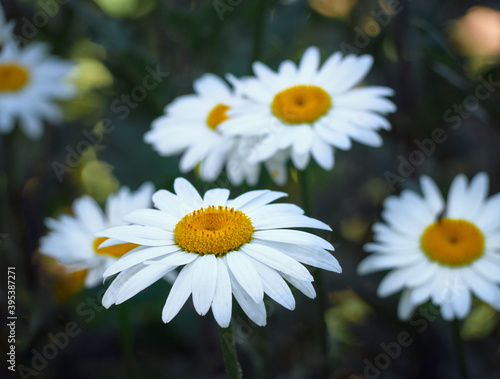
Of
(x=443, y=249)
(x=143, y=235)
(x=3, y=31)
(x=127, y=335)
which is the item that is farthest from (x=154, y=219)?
(x=3, y=31)

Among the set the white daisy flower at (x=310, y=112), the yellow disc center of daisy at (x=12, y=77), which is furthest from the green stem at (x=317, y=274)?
the yellow disc center of daisy at (x=12, y=77)

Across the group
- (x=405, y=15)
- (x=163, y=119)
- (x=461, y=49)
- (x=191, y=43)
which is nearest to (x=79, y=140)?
(x=191, y=43)

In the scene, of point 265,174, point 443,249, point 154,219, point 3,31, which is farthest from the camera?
point 3,31

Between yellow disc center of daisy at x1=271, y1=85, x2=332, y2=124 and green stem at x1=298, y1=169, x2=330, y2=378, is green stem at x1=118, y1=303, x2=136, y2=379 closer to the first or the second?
green stem at x1=298, y1=169, x2=330, y2=378

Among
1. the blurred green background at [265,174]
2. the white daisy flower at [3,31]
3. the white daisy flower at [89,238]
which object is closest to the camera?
the white daisy flower at [89,238]

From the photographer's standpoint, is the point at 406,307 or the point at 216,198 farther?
the point at 406,307

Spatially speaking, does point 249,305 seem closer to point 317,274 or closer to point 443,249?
point 317,274

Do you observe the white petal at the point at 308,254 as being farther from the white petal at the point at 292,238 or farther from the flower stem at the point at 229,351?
the flower stem at the point at 229,351
